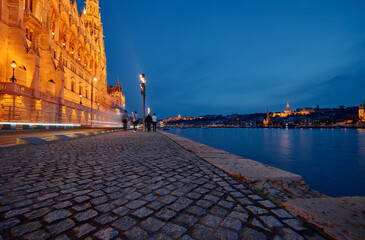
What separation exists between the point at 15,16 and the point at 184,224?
30.4 m

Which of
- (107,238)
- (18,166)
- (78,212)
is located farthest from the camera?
(18,166)

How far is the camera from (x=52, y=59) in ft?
85.7

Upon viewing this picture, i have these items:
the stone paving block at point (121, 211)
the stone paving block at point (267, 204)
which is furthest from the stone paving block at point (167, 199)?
the stone paving block at point (267, 204)

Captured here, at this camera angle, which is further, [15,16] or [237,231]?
[15,16]

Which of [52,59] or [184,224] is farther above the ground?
[52,59]

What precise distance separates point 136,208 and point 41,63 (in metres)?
33.5

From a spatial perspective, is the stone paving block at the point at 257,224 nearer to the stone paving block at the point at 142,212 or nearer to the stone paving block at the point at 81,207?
the stone paving block at the point at 142,212

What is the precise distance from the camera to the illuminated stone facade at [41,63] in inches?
725

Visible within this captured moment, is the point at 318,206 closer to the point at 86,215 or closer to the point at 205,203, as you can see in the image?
the point at 205,203

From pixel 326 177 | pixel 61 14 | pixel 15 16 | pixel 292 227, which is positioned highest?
pixel 61 14

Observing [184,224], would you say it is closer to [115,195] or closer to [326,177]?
[115,195]

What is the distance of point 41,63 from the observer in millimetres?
25266

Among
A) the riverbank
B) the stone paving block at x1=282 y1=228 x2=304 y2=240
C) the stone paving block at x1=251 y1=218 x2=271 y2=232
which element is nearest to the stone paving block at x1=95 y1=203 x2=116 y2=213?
the stone paving block at x1=251 y1=218 x2=271 y2=232

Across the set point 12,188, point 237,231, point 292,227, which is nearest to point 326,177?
point 292,227
